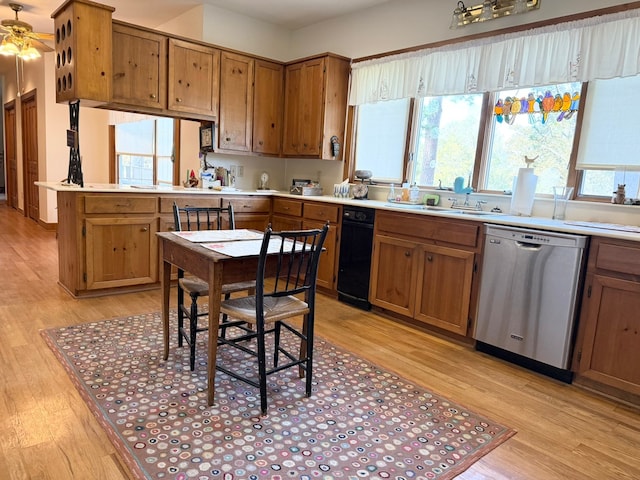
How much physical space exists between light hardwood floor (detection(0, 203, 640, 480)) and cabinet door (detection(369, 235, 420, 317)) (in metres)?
0.17

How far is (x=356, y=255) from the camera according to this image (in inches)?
151

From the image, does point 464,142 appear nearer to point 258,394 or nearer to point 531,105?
point 531,105

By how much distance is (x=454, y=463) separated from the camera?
6.04ft

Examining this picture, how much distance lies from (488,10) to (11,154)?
9209 millimetres

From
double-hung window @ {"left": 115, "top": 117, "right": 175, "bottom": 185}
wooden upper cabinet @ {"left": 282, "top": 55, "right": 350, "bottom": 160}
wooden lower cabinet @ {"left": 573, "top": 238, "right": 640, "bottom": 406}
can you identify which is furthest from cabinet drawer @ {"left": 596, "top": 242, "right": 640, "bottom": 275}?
double-hung window @ {"left": 115, "top": 117, "right": 175, "bottom": 185}

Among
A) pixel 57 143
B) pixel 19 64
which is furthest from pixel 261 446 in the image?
pixel 19 64

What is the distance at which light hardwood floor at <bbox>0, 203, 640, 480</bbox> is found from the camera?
5.85 ft

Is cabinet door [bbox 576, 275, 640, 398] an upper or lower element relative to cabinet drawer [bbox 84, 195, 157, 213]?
lower

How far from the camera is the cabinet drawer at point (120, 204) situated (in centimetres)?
351

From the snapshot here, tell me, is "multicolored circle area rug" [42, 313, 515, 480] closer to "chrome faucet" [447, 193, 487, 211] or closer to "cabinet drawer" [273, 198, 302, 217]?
"chrome faucet" [447, 193, 487, 211]

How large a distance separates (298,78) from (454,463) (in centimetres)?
401

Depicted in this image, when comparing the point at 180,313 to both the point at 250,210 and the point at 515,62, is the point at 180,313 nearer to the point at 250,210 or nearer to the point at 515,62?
the point at 250,210

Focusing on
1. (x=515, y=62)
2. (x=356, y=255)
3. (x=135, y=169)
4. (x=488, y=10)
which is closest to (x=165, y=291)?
(x=356, y=255)

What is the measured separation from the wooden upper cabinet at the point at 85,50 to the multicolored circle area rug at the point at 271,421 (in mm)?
2024
